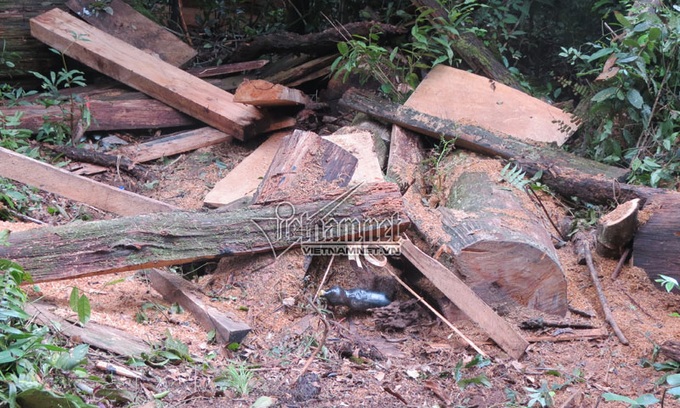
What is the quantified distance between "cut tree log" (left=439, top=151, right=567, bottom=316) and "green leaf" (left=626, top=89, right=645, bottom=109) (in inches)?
57.6

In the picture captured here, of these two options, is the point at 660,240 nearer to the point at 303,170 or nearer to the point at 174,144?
the point at 303,170

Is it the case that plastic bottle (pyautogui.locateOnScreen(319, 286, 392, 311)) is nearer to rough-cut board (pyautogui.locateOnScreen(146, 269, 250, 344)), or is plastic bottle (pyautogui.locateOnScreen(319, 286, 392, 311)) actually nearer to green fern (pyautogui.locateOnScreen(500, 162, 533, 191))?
rough-cut board (pyautogui.locateOnScreen(146, 269, 250, 344))

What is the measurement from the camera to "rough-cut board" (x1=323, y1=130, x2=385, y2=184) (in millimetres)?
4293

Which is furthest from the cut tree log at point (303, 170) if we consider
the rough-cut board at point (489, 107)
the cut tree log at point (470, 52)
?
the cut tree log at point (470, 52)

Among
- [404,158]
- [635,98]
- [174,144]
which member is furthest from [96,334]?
[635,98]

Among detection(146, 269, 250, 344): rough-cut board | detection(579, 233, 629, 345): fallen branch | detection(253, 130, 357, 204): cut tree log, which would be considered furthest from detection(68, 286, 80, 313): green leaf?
detection(579, 233, 629, 345): fallen branch

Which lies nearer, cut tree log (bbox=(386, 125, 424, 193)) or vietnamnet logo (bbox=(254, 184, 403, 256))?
vietnamnet logo (bbox=(254, 184, 403, 256))

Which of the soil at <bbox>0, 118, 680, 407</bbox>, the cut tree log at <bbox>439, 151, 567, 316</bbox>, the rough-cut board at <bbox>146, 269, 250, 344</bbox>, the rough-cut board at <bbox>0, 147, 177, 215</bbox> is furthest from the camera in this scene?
the rough-cut board at <bbox>0, 147, 177, 215</bbox>

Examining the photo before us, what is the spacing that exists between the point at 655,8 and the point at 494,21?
73.0 inches

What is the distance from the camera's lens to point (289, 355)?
3.38 meters

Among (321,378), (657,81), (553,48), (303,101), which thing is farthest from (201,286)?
(553,48)

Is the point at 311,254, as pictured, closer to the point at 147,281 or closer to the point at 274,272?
the point at 274,272

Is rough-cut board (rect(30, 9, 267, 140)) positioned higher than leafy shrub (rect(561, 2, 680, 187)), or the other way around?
leafy shrub (rect(561, 2, 680, 187))

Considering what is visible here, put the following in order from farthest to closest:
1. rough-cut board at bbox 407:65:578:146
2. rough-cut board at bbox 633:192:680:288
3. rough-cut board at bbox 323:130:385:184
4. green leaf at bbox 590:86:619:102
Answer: rough-cut board at bbox 407:65:578:146 → green leaf at bbox 590:86:619:102 → rough-cut board at bbox 323:130:385:184 → rough-cut board at bbox 633:192:680:288
